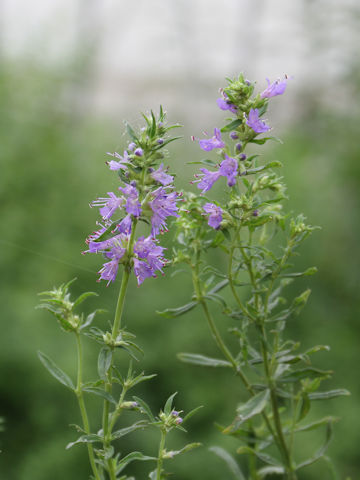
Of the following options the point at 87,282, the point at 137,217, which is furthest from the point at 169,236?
the point at 137,217

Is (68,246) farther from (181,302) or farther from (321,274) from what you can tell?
(321,274)

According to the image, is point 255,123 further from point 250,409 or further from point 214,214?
point 250,409

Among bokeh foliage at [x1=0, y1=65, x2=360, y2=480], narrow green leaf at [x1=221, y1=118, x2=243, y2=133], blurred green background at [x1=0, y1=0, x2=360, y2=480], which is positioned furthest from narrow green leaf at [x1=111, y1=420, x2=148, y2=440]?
bokeh foliage at [x1=0, y1=65, x2=360, y2=480]

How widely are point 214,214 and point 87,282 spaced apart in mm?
1579

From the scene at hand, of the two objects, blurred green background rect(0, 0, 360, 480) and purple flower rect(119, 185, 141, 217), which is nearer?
purple flower rect(119, 185, 141, 217)

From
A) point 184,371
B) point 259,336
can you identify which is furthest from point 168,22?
point 259,336

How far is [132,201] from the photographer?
0.67 m

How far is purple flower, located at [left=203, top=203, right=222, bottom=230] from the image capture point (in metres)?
0.79

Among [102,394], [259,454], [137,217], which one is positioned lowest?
[259,454]

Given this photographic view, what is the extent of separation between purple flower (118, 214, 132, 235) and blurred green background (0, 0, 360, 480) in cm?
99

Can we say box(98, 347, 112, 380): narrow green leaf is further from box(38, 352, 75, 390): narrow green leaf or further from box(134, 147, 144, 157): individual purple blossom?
box(134, 147, 144, 157): individual purple blossom

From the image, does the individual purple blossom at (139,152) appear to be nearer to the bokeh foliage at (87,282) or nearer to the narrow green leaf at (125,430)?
the narrow green leaf at (125,430)

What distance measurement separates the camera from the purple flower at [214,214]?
79 cm

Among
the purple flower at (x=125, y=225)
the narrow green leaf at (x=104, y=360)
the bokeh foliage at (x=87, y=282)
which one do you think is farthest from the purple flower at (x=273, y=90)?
the bokeh foliage at (x=87, y=282)
